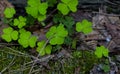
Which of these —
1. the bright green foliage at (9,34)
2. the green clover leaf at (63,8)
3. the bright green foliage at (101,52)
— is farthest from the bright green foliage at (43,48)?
the bright green foliage at (101,52)

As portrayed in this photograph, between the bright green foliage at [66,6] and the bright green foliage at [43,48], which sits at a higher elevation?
the bright green foliage at [66,6]

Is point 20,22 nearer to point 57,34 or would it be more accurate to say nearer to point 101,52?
point 57,34

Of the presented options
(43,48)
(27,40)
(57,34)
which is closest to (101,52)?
(57,34)

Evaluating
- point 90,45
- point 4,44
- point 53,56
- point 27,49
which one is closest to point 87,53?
point 90,45

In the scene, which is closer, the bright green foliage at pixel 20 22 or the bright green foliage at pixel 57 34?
the bright green foliage at pixel 57 34

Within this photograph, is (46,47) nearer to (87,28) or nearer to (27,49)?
(27,49)

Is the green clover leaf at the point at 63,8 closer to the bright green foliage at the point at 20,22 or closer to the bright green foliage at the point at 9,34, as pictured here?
the bright green foliage at the point at 20,22
